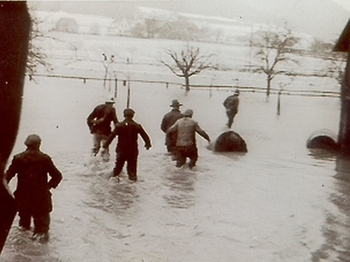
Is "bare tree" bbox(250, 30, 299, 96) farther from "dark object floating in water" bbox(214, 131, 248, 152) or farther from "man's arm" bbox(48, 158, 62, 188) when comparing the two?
"man's arm" bbox(48, 158, 62, 188)

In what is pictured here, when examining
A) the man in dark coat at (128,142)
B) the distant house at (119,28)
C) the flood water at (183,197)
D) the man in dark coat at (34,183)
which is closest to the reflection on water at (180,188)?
the flood water at (183,197)

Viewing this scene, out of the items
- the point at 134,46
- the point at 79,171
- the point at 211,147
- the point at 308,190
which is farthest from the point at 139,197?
the point at 211,147

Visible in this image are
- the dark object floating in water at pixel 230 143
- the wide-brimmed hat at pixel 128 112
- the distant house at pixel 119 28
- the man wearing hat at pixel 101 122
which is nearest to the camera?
the distant house at pixel 119 28

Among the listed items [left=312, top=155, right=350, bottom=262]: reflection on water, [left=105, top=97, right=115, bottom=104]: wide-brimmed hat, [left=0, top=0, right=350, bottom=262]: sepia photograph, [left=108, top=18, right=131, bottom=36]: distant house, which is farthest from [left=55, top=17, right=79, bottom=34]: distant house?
[left=312, top=155, right=350, bottom=262]: reflection on water

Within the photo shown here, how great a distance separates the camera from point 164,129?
8133 mm

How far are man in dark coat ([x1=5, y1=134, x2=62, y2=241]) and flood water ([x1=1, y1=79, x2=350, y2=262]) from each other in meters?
0.19

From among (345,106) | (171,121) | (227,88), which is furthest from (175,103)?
(345,106)

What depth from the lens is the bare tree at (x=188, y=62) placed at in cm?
586

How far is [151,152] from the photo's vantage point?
333 inches

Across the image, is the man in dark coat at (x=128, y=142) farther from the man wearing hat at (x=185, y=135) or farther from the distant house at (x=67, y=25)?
the distant house at (x=67, y=25)

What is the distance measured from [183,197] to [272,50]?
2328 millimetres

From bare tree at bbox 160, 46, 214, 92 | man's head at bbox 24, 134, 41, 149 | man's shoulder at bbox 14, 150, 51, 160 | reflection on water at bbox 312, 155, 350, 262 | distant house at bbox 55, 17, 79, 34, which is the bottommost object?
reflection on water at bbox 312, 155, 350, 262

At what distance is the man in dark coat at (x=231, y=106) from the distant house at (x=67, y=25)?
11.3ft

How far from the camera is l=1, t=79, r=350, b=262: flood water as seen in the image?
13.9 ft
